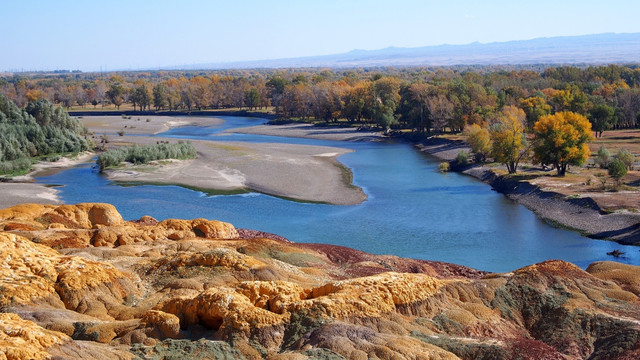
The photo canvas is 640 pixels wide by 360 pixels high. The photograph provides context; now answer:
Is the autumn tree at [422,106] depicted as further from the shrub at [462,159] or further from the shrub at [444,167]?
the shrub at [444,167]

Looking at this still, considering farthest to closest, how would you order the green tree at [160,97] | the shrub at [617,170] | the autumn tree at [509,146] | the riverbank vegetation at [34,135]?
the green tree at [160,97] → the riverbank vegetation at [34,135] → the autumn tree at [509,146] → the shrub at [617,170]

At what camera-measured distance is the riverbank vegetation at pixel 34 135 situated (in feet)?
222

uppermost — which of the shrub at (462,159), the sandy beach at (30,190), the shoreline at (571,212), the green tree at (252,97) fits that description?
the green tree at (252,97)

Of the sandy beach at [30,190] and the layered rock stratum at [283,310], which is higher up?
the layered rock stratum at [283,310]

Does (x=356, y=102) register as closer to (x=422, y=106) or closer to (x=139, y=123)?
(x=422, y=106)

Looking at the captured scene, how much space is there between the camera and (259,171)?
65125 millimetres

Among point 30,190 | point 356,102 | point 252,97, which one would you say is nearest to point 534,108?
point 356,102

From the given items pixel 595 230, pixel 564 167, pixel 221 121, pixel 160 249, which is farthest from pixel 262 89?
pixel 160 249

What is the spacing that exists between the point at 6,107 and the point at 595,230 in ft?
228

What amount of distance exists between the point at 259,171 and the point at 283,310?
47.5 metres

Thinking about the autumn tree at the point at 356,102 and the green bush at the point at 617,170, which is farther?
the autumn tree at the point at 356,102

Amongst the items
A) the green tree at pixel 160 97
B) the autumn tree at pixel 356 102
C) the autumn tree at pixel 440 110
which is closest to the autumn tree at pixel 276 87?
the green tree at pixel 160 97

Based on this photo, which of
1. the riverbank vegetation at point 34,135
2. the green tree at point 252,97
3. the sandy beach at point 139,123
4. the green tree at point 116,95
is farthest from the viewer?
the green tree at point 116,95

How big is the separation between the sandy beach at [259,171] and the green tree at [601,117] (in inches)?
1250
